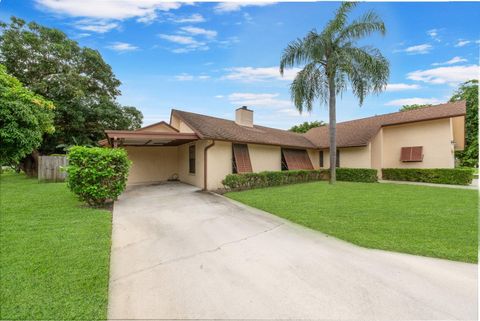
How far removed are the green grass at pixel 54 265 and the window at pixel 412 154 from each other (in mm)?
17145

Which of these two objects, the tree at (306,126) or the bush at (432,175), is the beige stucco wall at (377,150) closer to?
the bush at (432,175)

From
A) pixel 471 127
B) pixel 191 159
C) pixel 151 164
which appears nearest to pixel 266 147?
pixel 191 159

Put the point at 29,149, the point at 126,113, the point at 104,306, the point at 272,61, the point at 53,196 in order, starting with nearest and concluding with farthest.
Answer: the point at 104,306, the point at 53,196, the point at 29,149, the point at 272,61, the point at 126,113

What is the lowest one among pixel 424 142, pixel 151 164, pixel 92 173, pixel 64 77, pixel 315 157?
pixel 92 173

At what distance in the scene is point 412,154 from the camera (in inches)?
567

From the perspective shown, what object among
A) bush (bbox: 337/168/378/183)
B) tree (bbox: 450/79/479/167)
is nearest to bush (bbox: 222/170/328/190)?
bush (bbox: 337/168/378/183)

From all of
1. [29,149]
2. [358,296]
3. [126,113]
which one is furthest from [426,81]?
[126,113]

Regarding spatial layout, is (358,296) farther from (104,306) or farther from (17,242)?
(17,242)

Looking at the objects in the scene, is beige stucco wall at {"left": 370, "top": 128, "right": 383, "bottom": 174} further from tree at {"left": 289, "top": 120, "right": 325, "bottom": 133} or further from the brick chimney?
tree at {"left": 289, "top": 120, "right": 325, "bottom": 133}

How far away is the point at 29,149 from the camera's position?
9.05 meters

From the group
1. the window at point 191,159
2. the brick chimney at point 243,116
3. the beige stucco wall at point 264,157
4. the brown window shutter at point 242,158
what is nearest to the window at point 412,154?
the beige stucco wall at point 264,157

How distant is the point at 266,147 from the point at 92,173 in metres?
9.35

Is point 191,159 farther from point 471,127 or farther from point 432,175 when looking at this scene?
point 471,127

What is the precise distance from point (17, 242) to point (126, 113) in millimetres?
20640
